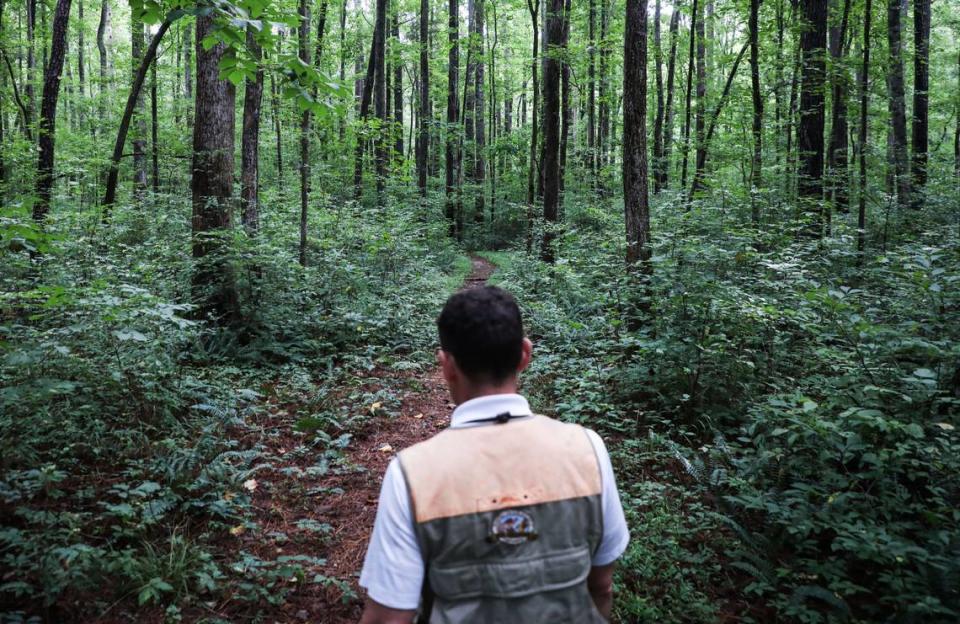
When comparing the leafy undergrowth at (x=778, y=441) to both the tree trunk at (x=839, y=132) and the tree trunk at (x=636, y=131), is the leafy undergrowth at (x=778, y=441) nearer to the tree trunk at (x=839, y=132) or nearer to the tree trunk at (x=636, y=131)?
the tree trunk at (x=636, y=131)

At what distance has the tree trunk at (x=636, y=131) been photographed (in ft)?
26.1

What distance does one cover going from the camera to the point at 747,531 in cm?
395

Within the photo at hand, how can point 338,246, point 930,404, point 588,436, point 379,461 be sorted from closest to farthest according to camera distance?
point 588,436 → point 930,404 → point 379,461 → point 338,246

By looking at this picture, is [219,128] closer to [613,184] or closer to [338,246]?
[338,246]

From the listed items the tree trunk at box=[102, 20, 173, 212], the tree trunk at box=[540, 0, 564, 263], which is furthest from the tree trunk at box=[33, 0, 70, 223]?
the tree trunk at box=[540, 0, 564, 263]

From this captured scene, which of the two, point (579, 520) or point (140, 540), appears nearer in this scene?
point (579, 520)

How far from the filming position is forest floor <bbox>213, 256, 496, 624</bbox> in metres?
3.46

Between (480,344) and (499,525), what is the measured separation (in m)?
0.51

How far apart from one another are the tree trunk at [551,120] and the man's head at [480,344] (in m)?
12.2

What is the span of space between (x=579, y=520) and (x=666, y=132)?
26.4m

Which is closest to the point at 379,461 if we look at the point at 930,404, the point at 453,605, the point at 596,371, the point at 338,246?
the point at 596,371

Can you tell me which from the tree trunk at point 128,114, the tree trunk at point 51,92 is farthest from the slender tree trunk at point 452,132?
the tree trunk at point 128,114

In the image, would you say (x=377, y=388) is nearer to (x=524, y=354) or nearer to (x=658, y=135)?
(x=524, y=354)

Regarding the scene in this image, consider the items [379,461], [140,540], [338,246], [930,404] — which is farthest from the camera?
[338,246]
